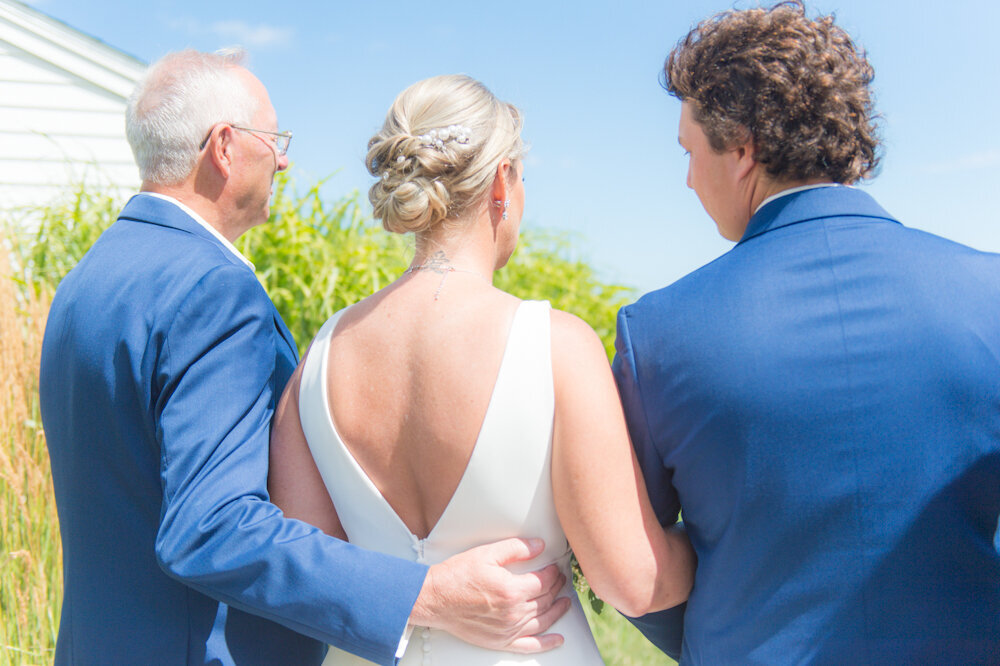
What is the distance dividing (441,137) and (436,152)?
1.6 inches

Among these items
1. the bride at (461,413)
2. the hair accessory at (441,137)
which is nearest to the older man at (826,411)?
the bride at (461,413)

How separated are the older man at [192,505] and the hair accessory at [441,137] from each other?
0.57 meters

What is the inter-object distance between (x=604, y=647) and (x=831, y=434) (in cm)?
367

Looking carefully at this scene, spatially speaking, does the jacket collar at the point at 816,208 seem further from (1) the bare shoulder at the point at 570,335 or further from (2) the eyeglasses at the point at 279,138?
(2) the eyeglasses at the point at 279,138

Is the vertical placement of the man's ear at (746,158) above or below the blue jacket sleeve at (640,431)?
above

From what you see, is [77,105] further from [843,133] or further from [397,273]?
[843,133]

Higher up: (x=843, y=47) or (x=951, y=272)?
(x=843, y=47)

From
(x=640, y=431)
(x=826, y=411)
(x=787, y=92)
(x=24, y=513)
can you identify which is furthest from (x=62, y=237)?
(x=826, y=411)

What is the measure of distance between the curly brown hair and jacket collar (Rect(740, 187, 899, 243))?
6 cm

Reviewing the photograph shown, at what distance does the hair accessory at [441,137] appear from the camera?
1.85 m

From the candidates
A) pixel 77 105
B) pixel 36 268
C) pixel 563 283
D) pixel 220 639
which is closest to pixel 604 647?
pixel 220 639

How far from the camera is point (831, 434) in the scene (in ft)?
5.08

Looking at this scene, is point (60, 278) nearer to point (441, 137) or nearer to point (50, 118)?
point (50, 118)

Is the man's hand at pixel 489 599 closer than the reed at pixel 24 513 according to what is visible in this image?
Yes
